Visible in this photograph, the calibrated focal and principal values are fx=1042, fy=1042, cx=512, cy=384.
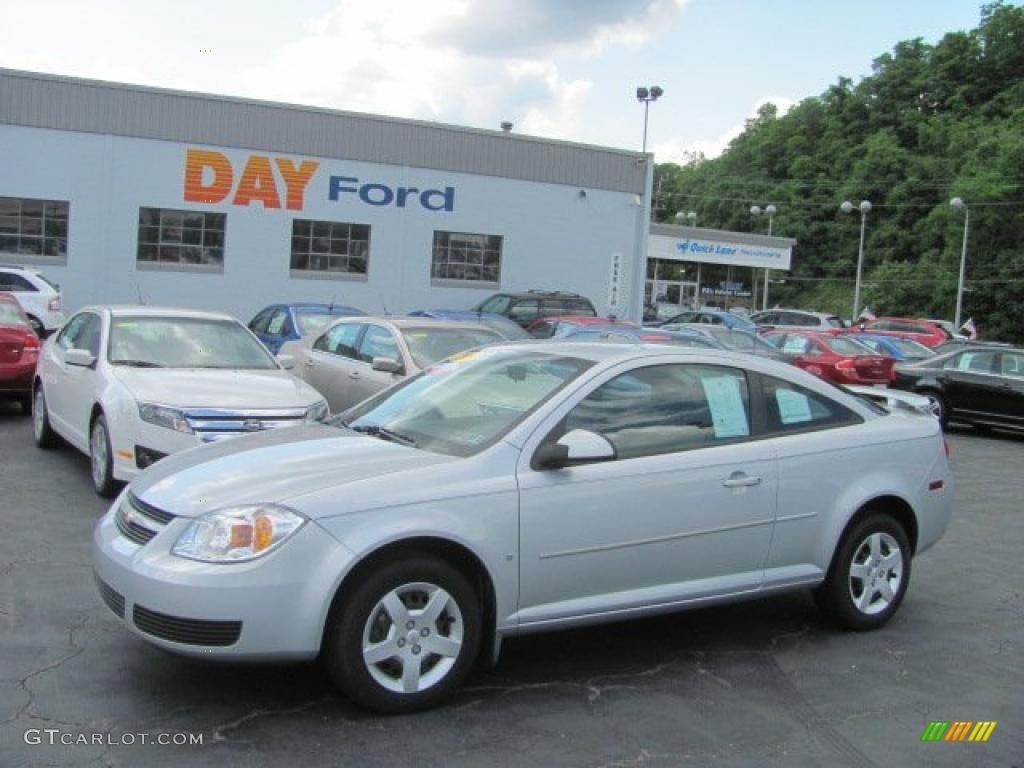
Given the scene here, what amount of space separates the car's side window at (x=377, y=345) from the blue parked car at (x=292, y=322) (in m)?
4.00

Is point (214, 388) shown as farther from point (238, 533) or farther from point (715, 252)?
point (715, 252)

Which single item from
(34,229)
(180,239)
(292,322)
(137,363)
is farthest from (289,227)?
(137,363)

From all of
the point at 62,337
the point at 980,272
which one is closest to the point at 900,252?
the point at 980,272

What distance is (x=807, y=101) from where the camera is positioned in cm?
9650

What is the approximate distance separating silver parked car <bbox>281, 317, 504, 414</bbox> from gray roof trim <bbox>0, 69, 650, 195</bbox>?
15057 mm

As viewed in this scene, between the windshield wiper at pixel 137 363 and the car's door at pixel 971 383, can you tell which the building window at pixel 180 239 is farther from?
the windshield wiper at pixel 137 363

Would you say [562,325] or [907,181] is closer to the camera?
[562,325]

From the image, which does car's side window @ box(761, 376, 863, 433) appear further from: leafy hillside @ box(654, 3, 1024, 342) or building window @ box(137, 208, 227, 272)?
leafy hillside @ box(654, 3, 1024, 342)

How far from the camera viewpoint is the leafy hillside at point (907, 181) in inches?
2359

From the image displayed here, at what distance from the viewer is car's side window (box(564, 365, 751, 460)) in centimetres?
480

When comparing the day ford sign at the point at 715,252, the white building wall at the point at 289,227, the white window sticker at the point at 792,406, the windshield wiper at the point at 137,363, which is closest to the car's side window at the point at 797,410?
the white window sticker at the point at 792,406

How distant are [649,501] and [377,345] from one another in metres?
6.41

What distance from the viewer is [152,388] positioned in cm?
788

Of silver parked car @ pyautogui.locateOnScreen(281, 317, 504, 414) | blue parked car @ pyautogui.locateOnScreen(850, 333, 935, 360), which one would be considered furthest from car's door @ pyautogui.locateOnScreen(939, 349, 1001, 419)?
silver parked car @ pyautogui.locateOnScreen(281, 317, 504, 414)
